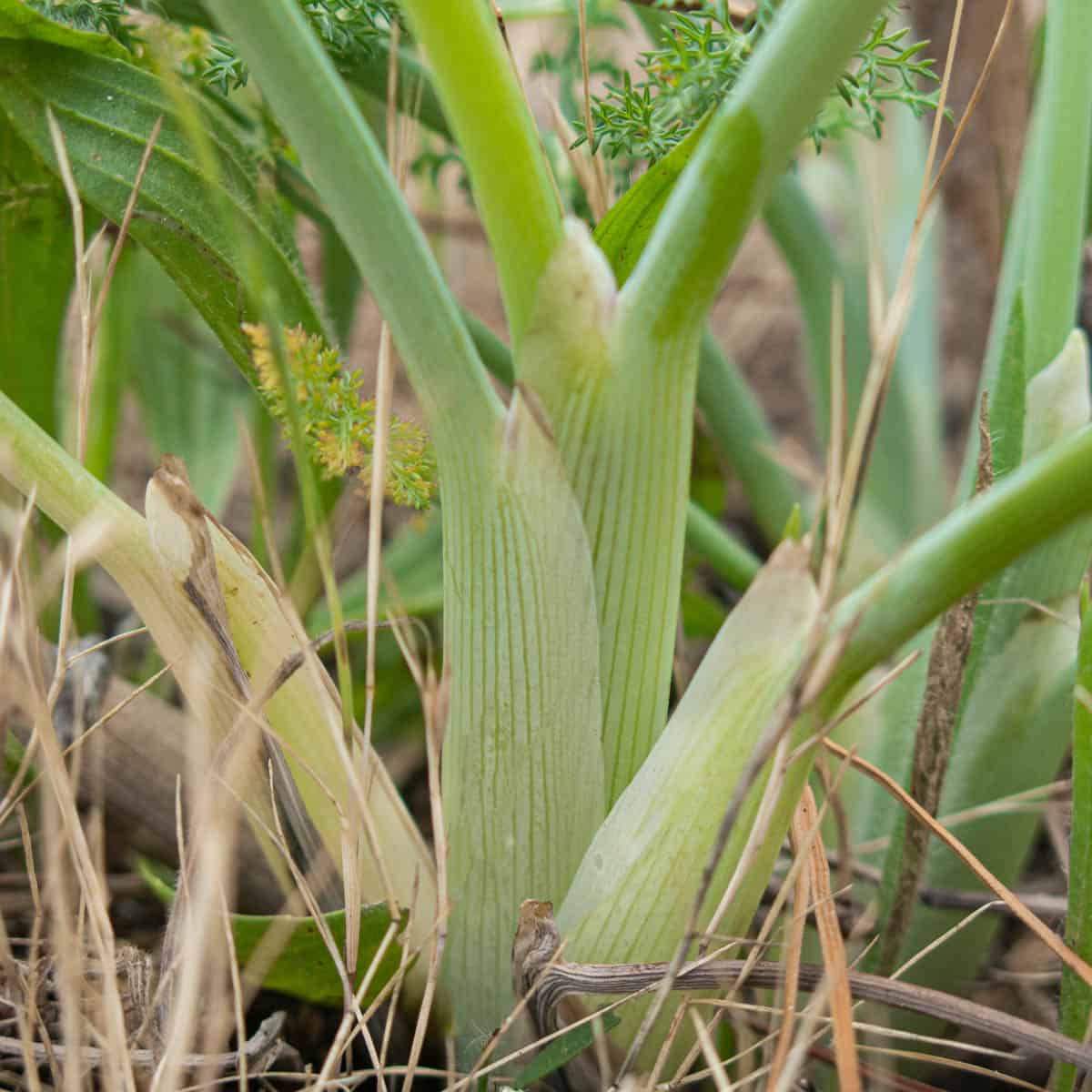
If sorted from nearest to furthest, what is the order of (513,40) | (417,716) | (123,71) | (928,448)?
(123,71) < (417,716) < (928,448) < (513,40)

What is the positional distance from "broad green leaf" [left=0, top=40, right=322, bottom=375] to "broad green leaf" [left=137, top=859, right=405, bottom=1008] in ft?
0.78

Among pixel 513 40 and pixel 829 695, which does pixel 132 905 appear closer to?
pixel 829 695

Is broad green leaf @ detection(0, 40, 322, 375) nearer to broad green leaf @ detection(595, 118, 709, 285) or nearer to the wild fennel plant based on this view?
the wild fennel plant

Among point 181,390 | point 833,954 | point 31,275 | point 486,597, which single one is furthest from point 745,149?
point 181,390

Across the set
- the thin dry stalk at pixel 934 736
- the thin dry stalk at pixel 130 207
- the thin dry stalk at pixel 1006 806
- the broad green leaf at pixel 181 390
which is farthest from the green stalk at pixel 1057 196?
the broad green leaf at pixel 181 390

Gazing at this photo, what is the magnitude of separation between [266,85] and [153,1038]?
1.12 feet

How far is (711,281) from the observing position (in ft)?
1.25

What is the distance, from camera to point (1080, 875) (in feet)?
1.44

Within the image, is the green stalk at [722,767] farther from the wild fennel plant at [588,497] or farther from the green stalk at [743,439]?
the green stalk at [743,439]

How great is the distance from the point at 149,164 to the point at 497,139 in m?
0.20

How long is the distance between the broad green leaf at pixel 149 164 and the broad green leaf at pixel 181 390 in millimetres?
385

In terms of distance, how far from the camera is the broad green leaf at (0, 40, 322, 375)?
489mm

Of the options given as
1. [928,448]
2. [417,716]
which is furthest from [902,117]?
[417,716]

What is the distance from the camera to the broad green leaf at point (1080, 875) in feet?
1.40
